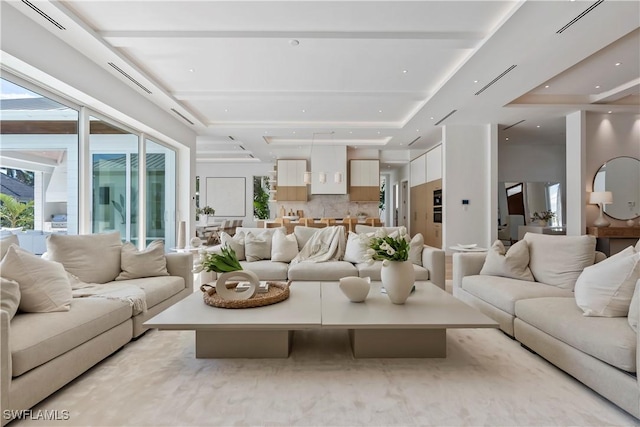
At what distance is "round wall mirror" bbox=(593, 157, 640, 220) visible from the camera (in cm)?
611

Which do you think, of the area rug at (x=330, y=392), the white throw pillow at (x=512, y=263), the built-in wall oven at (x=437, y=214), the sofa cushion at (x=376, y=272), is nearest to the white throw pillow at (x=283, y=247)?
the sofa cushion at (x=376, y=272)

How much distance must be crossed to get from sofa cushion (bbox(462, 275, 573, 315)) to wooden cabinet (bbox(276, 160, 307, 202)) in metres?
6.83

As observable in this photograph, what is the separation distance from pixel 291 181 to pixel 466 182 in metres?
4.79

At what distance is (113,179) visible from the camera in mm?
5090

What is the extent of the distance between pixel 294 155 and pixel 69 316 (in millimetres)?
8242

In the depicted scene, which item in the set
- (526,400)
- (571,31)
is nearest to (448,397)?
(526,400)

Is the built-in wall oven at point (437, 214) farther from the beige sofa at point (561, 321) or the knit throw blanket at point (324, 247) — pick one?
the beige sofa at point (561, 321)

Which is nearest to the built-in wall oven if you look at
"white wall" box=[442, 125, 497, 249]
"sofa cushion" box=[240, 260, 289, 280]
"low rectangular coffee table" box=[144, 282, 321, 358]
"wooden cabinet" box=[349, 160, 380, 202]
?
"white wall" box=[442, 125, 497, 249]

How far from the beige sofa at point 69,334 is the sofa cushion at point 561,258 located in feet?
11.8

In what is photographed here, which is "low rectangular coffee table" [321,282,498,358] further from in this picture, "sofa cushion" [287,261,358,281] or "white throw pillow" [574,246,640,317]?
"sofa cushion" [287,261,358,281]

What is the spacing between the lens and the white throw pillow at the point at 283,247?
4.25m

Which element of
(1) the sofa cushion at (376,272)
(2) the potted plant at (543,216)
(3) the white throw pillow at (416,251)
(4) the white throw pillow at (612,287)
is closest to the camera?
(4) the white throw pillow at (612,287)

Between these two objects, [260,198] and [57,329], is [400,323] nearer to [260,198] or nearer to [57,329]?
[57,329]

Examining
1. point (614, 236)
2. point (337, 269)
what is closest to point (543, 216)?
point (614, 236)
